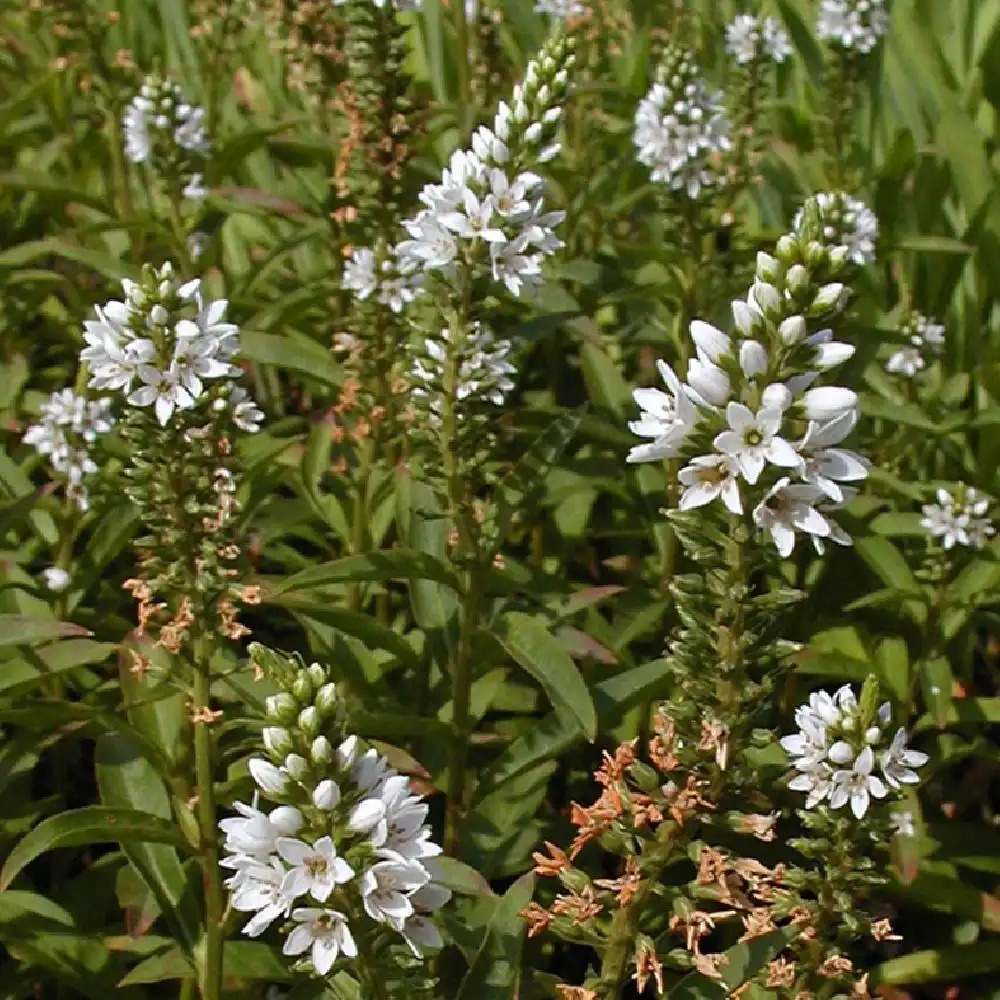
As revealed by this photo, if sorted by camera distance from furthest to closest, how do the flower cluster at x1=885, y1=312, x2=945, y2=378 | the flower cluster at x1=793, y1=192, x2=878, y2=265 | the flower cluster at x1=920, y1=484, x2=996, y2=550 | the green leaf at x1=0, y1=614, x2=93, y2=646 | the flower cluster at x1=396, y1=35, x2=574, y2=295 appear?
the flower cluster at x1=885, y1=312, x2=945, y2=378 → the flower cluster at x1=793, y1=192, x2=878, y2=265 → the flower cluster at x1=920, y1=484, x2=996, y2=550 → the flower cluster at x1=396, y1=35, x2=574, y2=295 → the green leaf at x1=0, y1=614, x2=93, y2=646

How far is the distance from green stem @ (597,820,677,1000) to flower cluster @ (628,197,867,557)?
2.46 ft

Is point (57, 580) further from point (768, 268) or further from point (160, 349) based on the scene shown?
point (768, 268)

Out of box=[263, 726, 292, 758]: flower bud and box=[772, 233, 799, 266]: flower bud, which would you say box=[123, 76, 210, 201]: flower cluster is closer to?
box=[772, 233, 799, 266]: flower bud

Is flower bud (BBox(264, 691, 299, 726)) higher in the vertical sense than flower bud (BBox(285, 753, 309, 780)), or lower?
higher

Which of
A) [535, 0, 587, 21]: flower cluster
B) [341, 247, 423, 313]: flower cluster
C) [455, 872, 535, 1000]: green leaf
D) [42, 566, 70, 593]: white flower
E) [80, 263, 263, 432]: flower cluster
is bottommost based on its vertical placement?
[455, 872, 535, 1000]: green leaf

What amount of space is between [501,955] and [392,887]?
2.52 ft

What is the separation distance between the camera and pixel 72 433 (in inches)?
190

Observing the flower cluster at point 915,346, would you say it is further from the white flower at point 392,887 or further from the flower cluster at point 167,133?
the white flower at point 392,887

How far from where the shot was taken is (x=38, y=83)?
23.4 feet

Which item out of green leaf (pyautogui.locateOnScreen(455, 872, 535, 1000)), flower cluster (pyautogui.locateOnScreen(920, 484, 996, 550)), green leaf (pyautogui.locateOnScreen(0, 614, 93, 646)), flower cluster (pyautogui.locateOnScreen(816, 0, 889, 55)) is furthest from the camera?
flower cluster (pyautogui.locateOnScreen(816, 0, 889, 55))

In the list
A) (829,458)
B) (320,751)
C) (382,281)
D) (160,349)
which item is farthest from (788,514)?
(382,281)

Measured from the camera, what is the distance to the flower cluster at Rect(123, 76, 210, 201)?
220 inches

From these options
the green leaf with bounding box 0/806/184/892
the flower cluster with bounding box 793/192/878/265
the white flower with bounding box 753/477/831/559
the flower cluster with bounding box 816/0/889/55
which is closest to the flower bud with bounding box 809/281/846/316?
the white flower with bounding box 753/477/831/559

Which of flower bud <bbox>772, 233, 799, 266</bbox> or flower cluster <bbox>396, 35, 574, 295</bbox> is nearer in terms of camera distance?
flower bud <bbox>772, 233, 799, 266</bbox>
